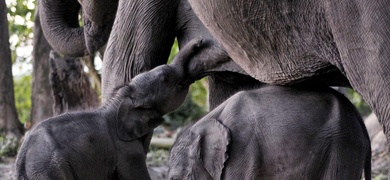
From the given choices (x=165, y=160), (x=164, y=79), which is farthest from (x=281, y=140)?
(x=165, y=160)

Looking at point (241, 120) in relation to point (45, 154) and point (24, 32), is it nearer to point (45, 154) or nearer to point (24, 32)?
point (45, 154)

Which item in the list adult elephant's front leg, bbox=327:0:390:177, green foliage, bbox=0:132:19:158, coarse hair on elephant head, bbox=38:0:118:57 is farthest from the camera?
green foliage, bbox=0:132:19:158

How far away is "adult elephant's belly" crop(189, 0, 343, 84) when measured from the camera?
3172 millimetres

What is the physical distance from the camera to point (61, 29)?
186 inches

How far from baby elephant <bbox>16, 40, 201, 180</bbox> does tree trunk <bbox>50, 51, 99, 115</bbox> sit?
3972 mm

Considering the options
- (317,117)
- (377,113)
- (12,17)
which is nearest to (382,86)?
(377,113)

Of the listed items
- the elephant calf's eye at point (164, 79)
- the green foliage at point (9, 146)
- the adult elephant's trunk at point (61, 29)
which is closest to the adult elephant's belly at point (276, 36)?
the elephant calf's eye at point (164, 79)

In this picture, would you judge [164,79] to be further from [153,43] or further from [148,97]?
[153,43]

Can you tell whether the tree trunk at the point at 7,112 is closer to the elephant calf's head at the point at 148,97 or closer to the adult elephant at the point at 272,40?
the adult elephant at the point at 272,40

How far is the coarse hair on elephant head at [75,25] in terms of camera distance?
4.56 metres

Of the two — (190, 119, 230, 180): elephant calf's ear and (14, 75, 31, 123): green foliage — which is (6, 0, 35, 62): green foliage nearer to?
(14, 75, 31, 123): green foliage

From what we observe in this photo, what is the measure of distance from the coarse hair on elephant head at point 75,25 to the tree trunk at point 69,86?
3.13 meters

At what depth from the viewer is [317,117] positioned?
354 cm

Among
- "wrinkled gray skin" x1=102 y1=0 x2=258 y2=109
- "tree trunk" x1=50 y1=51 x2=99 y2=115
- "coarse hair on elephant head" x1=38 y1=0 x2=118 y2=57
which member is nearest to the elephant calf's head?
"wrinkled gray skin" x1=102 y1=0 x2=258 y2=109
